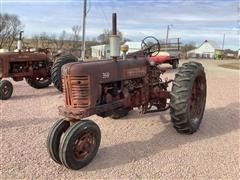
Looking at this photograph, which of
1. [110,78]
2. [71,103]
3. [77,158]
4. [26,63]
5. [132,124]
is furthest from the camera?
[26,63]

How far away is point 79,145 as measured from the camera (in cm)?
442

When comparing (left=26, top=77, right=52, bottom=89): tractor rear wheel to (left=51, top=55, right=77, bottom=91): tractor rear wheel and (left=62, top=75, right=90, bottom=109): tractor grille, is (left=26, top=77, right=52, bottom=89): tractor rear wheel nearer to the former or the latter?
(left=51, top=55, right=77, bottom=91): tractor rear wheel

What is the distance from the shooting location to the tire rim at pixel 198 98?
642cm

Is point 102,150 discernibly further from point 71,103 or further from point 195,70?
point 195,70

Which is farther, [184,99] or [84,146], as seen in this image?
[184,99]

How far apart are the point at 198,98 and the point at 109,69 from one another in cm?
230

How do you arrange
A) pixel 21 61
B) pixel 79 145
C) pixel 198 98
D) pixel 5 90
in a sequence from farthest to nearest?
pixel 21 61 < pixel 5 90 < pixel 198 98 < pixel 79 145

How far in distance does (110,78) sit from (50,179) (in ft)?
5.91

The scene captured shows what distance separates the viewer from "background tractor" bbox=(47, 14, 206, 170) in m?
4.45

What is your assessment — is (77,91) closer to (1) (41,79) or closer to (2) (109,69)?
(2) (109,69)

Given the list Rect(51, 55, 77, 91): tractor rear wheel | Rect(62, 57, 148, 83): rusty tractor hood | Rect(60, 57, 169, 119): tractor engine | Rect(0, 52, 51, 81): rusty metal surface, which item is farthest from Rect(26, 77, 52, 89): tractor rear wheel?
Rect(62, 57, 148, 83): rusty tractor hood

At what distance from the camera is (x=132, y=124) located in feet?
21.5

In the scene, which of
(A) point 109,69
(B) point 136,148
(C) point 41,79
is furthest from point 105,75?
(C) point 41,79

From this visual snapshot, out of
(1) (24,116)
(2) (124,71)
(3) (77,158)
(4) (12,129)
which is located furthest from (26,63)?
(3) (77,158)
